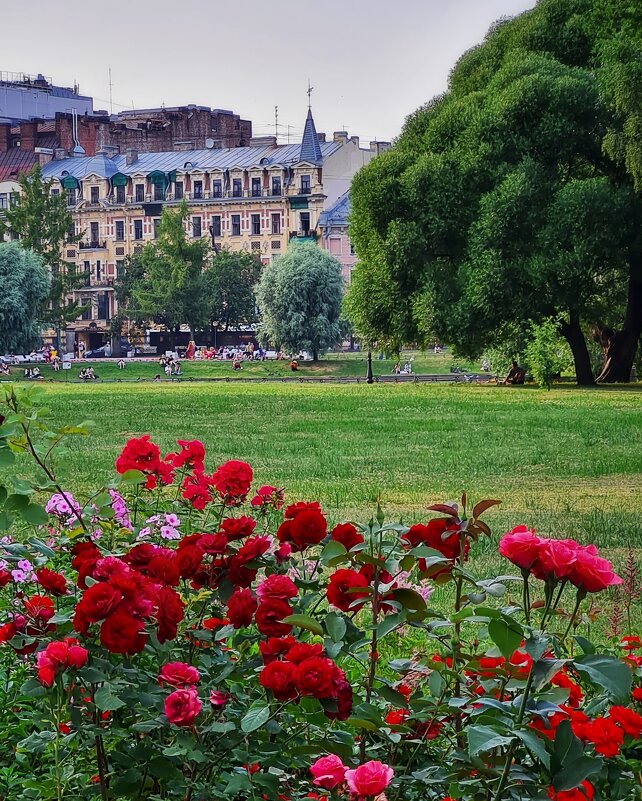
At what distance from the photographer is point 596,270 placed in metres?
34.5

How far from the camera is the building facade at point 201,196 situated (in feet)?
267

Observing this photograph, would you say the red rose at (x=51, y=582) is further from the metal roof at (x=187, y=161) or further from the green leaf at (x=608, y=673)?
the metal roof at (x=187, y=161)

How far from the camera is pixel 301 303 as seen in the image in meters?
65.6

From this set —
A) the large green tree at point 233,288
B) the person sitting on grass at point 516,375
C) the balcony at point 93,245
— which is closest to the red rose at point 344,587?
the person sitting on grass at point 516,375

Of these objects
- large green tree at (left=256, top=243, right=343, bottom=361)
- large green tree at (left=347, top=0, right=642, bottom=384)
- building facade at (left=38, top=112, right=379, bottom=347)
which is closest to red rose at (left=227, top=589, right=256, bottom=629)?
large green tree at (left=347, top=0, right=642, bottom=384)

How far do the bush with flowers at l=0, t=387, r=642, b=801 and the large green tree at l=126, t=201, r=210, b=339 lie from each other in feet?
231

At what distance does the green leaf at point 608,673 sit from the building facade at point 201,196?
79.0 m

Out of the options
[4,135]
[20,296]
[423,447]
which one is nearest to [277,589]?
[423,447]

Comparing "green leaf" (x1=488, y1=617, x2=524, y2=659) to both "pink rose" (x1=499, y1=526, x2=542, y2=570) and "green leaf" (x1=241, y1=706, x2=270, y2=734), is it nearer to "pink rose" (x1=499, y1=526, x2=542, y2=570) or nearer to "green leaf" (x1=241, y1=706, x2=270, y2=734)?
"pink rose" (x1=499, y1=526, x2=542, y2=570)

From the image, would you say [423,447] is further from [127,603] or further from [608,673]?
[608,673]

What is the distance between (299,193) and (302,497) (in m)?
70.3

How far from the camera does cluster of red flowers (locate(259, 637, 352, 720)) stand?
2.45 m

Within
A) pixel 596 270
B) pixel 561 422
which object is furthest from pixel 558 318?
pixel 561 422

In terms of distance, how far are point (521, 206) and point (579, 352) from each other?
5.57 metres
